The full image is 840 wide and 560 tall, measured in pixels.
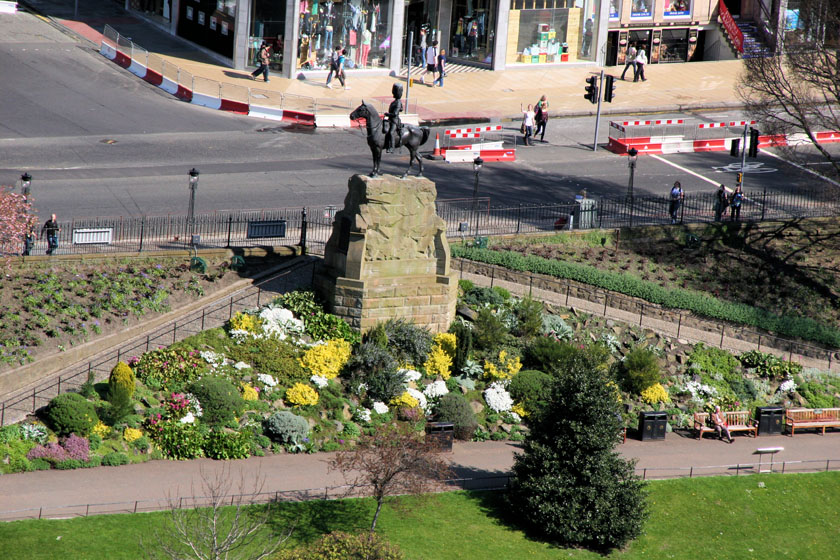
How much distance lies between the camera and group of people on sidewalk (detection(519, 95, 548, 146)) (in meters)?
53.6

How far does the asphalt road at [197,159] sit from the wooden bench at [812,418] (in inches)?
526

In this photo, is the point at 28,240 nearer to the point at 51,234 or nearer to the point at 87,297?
the point at 51,234

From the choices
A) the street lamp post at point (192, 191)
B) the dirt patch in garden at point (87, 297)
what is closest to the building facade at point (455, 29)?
the street lamp post at point (192, 191)

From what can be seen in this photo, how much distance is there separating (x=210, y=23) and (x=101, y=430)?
33777 millimetres

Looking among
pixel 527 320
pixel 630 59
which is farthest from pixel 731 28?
pixel 527 320

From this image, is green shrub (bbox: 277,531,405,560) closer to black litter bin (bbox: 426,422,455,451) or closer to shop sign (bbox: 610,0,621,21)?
black litter bin (bbox: 426,422,455,451)

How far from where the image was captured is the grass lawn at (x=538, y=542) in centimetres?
2684

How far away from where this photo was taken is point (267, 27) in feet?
192

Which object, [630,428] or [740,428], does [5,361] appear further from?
[740,428]

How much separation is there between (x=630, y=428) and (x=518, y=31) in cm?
3274

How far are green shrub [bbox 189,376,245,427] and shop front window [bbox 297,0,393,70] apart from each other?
29.9 metres

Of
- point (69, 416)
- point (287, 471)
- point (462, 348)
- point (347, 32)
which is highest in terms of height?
point (347, 32)

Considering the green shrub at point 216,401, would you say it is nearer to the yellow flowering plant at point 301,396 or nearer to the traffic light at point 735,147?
the yellow flowering plant at point 301,396

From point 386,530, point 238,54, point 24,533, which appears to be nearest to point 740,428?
point 386,530
